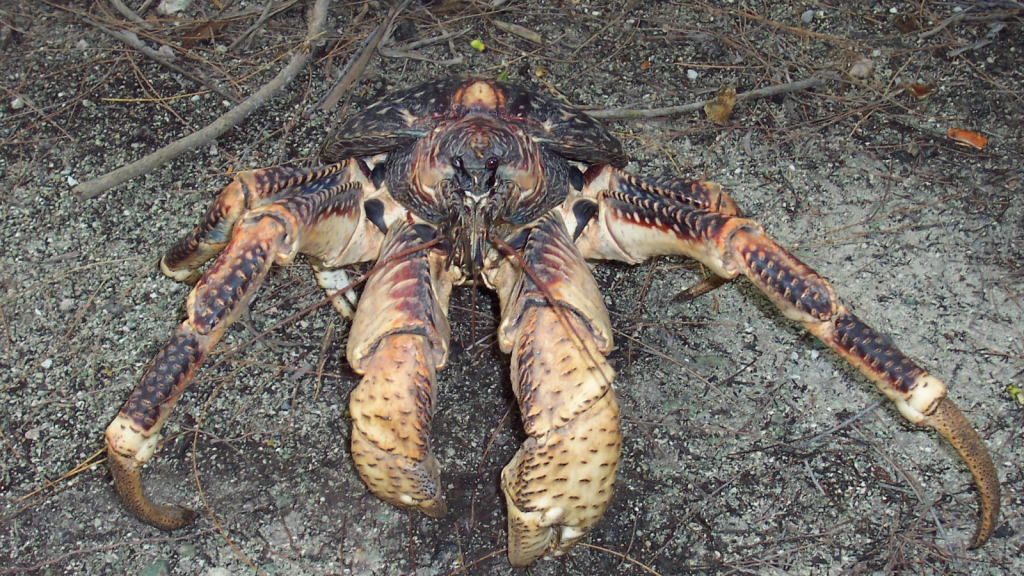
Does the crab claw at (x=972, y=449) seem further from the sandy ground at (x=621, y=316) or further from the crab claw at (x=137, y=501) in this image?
the crab claw at (x=137, y=501)

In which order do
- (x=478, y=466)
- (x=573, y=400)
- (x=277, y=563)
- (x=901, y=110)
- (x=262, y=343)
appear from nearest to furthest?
(x=573, y=400)
(x=277, y=563)
(x=478, y=466)
(x=262, y=343)
(x=901, y=110)

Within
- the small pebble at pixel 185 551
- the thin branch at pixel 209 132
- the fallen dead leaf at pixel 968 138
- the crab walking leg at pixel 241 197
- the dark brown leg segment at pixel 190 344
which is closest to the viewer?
the dark brown leg segment at pixel 190 344

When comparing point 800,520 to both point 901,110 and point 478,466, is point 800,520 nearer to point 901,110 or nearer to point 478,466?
point 478,466

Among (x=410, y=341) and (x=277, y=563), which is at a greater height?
(x=410, y=341)

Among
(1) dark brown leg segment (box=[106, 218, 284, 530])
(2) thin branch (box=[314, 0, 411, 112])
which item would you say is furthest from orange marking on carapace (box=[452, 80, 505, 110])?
(2) thin branch (box=[314, 0, 411, 112])

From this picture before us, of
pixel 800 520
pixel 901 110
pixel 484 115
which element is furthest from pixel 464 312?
pixel 901 110

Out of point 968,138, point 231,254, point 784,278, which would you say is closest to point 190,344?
point 231,254

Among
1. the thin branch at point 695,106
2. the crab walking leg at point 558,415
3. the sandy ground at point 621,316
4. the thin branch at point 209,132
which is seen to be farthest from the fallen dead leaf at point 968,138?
the thin branch at point 209,132
